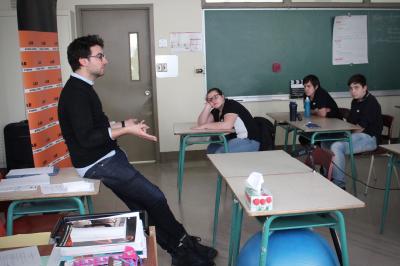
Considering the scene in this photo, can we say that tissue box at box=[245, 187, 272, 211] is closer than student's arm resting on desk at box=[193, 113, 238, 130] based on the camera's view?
Yes

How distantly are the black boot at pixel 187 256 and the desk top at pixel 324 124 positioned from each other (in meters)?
1.79

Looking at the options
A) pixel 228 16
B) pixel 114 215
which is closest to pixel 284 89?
pixel 228 16

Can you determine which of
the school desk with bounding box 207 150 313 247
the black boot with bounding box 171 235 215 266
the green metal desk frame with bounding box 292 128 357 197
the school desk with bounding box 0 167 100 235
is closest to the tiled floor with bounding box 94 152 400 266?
the black boot with bounding box 171 235 215 266

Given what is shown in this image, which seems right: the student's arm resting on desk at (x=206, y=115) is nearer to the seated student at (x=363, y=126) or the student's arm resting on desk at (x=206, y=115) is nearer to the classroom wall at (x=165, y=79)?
the seated student at (x=363, y=126)

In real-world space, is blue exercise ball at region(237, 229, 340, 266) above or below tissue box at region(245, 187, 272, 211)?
below

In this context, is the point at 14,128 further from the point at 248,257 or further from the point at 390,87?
the point at 390,87

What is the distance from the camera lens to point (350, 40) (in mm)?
5828

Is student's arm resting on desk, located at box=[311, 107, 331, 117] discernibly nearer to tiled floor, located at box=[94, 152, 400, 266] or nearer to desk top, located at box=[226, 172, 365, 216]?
tiled floor, located at box=[94, 152, 400, 266]

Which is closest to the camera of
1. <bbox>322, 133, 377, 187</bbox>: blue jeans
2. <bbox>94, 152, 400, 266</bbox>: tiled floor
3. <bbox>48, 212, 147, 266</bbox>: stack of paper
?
<bbox>48, 212, 147, 266</bbox>: stack of paper

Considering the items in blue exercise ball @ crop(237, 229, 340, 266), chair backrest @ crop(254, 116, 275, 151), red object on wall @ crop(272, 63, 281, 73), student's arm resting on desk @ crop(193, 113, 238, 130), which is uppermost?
red object on wall @ crop(272, 63, 281, 73)

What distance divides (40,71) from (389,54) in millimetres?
4641

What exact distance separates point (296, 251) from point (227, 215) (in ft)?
5.95

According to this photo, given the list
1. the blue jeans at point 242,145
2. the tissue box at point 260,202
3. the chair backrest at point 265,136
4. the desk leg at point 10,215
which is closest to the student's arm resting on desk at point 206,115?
the blue jeans at point 242,145

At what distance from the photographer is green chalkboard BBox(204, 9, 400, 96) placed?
557 cm
